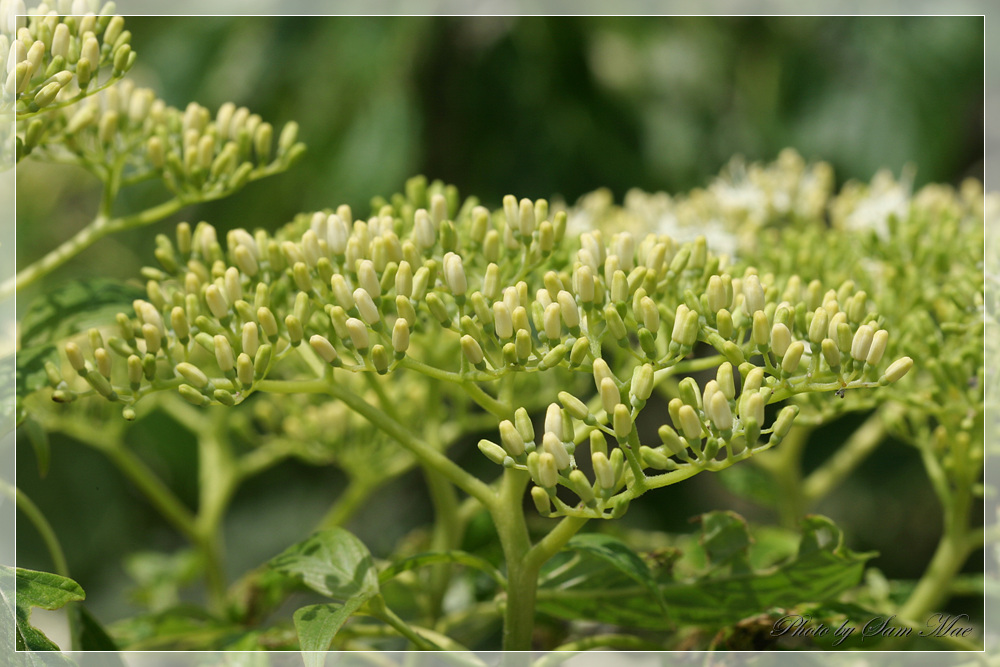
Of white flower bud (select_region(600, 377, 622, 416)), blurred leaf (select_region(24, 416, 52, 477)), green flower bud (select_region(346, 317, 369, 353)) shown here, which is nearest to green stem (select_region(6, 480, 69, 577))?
blurred leaf (select_region(24, 416, 52, 477))

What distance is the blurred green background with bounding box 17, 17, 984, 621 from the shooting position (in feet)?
4.98

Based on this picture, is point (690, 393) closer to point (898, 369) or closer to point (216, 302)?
point (898, 369)

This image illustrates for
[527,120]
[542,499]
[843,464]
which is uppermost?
[527,120]

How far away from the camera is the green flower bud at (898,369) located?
14.9 inches

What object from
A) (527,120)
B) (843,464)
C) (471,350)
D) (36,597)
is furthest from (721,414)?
(527,120)

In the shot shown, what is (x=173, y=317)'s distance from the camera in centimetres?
42

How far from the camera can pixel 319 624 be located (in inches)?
15.0

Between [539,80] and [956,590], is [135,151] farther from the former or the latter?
[539,80]

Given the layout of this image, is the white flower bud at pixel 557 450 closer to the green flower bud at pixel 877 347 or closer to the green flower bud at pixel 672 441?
the green flower bud at pixel 672 441

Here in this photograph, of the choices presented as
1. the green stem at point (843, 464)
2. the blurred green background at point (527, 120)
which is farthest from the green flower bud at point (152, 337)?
the blurred green background at point (527, 120)

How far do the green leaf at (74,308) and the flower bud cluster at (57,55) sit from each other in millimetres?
115

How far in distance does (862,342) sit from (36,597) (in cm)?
40

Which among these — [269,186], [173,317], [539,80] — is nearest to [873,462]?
[539,80]

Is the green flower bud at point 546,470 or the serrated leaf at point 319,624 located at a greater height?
the green flower bud at point 546,470
